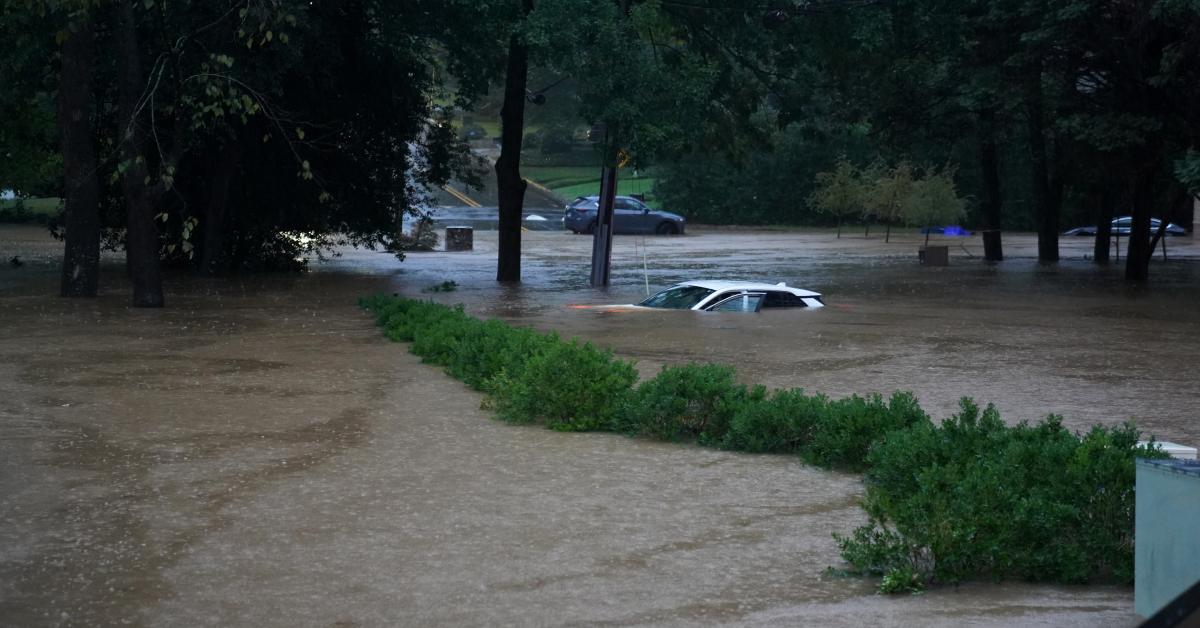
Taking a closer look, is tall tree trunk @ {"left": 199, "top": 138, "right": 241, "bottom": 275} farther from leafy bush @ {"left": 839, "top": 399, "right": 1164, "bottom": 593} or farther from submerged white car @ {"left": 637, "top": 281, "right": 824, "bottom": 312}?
leafy bush @ {"left": 839, "top": 399, "right": 1164, "bottom": 593}

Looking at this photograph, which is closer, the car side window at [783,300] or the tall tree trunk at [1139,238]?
the car side window at [783,300]

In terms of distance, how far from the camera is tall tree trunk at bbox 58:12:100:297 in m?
23.3

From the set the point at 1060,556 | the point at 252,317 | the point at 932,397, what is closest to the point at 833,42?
the point at 252,317

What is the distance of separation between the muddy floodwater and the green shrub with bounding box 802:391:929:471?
0.16 metres

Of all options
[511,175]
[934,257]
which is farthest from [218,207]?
[934,257]

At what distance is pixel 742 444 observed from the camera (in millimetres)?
10992

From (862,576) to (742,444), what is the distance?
12.1ft

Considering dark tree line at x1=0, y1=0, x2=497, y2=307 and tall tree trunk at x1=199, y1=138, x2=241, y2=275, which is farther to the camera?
tall tree trunk at x1=199, y1=138, x2=241, y2=275

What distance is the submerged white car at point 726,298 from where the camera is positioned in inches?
869

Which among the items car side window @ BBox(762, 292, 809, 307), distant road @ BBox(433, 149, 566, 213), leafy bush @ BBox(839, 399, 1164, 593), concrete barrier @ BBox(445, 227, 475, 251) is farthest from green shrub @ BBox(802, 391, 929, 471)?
distant road @ BBox(433, 149, 566, 213)

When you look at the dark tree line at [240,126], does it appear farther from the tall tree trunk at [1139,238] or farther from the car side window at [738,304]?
the tall tree trunk at [1139,238]

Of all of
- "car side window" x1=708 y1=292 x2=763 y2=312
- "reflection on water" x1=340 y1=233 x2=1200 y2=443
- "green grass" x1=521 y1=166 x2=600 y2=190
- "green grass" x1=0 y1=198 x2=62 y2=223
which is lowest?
"reflection on water" x1=340 y1=233 x2=1200 y2=443

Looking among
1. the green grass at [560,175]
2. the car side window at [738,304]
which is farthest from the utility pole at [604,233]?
the green grass at [560,175]

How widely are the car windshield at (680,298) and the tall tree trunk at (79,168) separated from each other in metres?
9.37
